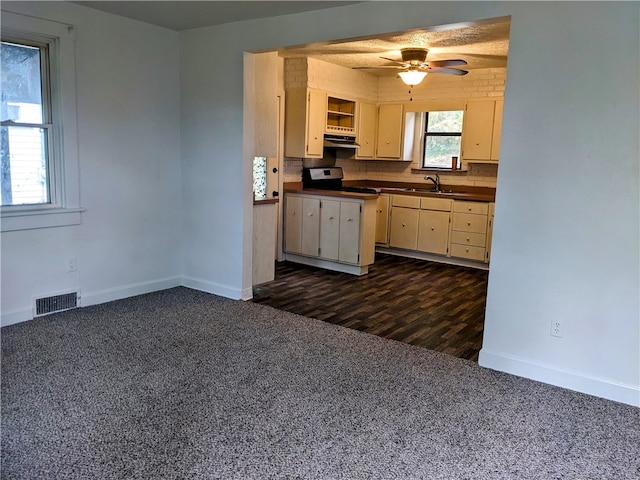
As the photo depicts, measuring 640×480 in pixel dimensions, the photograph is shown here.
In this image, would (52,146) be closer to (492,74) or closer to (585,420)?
(585,420)

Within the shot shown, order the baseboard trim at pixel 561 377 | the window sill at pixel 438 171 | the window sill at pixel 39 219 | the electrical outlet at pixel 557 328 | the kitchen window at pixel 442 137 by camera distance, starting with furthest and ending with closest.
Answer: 1. the kitchen window at pixel 442 137
2. the window sill at pixel 438 171
3. the window sill at pixel 39 219
4. the electrical outlet at pixel 557 328
5. the baseboard trim at pixel 561 377

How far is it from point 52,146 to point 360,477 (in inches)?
131

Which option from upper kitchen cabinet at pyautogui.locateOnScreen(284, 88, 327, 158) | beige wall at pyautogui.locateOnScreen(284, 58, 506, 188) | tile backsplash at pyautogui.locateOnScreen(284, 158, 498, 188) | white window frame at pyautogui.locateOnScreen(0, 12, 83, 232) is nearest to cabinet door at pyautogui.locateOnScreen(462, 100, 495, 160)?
beige wall at pyautogui.locateOnScreen(284, 58, 506, 188)

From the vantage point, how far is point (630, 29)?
2.64 meters

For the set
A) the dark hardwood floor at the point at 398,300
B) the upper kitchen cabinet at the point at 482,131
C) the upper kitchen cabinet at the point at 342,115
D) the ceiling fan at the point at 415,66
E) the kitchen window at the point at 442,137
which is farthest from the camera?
the kitchen window at the point at 442,137

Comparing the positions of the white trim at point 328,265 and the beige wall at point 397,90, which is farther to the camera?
the beige wall at point 397,90

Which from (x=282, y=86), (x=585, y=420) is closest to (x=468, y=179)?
(x=282, y=86)

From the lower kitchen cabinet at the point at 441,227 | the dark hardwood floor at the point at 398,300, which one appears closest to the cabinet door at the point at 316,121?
the lower kitchen cabinet at the point at 441,227

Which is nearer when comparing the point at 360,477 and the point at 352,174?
the point at 360,477

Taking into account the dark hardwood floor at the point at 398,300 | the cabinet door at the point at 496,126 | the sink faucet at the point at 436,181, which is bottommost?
the dark hardwood floor at the point at 398,300

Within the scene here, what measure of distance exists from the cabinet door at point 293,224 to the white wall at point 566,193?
9.33ft

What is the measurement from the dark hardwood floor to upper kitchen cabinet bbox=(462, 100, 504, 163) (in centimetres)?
141

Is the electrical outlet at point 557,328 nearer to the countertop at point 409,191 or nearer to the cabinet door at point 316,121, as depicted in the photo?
the countertop at point 409,191

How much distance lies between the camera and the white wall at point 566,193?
8.93ft
